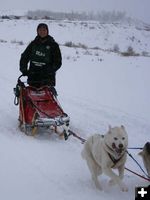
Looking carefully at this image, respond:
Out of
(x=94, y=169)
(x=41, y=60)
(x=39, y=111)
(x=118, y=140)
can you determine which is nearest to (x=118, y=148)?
(x=118, y=140)

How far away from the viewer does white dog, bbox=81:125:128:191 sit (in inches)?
184

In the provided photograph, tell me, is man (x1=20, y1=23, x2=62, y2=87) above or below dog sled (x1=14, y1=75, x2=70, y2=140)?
above

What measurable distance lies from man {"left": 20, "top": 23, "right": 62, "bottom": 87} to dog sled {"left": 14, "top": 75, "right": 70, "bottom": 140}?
6.2 inches

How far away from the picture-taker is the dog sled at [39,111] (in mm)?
6781

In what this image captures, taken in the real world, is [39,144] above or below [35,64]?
below

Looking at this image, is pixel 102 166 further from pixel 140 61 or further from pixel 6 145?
pixel 140 61

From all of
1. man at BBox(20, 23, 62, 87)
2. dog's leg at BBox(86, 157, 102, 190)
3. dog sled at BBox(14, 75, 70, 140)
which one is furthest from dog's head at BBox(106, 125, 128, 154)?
man at BBox(20, 23, 62, 87)

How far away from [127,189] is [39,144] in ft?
6.73

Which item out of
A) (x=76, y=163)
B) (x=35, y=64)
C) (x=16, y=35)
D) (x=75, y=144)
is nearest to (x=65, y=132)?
(x=75, y=144)

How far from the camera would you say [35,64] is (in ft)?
24.9

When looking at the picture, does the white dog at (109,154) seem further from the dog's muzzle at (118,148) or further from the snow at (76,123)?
the snow at (76,123)

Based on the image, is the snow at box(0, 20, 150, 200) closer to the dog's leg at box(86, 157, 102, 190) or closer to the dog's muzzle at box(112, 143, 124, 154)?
the dog's leg at box(86, 157, 102, 190)

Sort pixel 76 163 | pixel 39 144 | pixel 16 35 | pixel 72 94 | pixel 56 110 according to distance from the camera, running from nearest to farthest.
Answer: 1. pixel 76 163
2. pixel 39 144
3. pixel 56 110
4. pixel 72 94
5. pixel 16 35

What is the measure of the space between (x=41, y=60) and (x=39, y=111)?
1.05m
